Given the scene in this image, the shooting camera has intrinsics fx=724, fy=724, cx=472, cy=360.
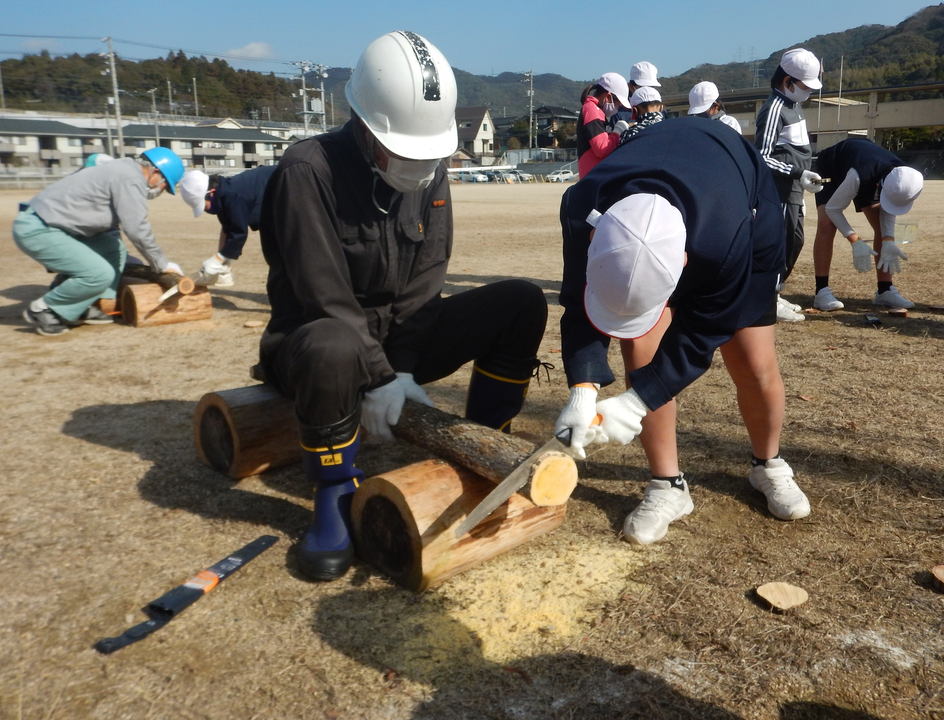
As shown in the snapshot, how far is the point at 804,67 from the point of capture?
210 inches

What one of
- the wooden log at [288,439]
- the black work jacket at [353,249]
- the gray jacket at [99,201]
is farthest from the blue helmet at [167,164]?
the black work jacket at [353,249]

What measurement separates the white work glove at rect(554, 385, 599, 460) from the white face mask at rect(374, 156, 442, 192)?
1043 mm

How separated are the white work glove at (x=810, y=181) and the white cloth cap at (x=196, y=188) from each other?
5122 millimetres

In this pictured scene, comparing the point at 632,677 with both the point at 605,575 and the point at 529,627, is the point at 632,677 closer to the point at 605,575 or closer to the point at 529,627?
the point at 529,627

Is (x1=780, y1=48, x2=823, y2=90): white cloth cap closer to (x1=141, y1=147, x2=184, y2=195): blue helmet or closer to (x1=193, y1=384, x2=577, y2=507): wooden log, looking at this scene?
(x1=193, y1=384, x2=577, y2=507): wooden log

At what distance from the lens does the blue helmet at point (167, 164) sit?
6.13 m

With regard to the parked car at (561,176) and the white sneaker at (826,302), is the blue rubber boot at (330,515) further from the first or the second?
the parked car at (561,176)

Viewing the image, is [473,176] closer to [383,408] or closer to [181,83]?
[383,408]

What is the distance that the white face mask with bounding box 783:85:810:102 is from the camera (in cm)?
543

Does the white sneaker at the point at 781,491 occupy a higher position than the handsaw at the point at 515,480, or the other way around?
the handsaw at the point at 515,480

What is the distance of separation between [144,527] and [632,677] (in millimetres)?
1924

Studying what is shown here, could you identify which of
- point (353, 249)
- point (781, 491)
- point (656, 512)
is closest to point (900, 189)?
point (781, 491)

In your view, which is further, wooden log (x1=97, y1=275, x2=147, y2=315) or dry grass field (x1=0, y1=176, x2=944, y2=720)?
wooden log (x1=97, y1=275, x2=147, y2=315)

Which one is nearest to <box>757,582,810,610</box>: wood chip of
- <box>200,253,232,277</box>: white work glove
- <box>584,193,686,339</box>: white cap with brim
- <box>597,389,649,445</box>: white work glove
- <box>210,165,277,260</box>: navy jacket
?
<box>597,389,649,445</box>: white work glove
